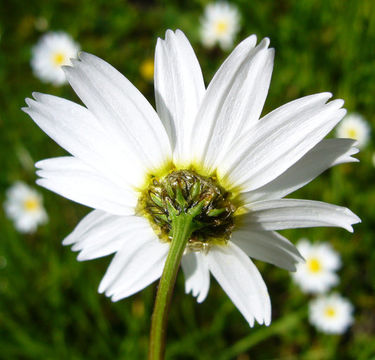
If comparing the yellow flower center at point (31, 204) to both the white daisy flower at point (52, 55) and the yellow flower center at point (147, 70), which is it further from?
the yellow flower center at point (147, 70)

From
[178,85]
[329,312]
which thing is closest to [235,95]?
[178,85]

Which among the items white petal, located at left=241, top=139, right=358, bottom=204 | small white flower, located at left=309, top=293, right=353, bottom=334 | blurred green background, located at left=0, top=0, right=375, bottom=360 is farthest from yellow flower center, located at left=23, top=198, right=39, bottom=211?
white petal, located at left=241, top=139, right=358, bottom=204

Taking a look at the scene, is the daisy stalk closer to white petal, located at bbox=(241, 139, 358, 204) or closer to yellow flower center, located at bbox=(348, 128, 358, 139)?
white petal, located at bbox=(241, 139, 358, 204)

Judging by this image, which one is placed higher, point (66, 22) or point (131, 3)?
point (131, 3)

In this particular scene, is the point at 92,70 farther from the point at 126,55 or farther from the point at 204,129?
the point at 126,55

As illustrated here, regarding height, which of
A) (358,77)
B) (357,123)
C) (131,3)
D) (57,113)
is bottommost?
(57,113)

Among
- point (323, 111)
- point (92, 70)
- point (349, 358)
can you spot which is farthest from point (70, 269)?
point (323, 111)

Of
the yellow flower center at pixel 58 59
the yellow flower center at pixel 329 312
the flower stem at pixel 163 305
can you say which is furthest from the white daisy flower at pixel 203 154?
the yellow flower center at pixel 58 59
